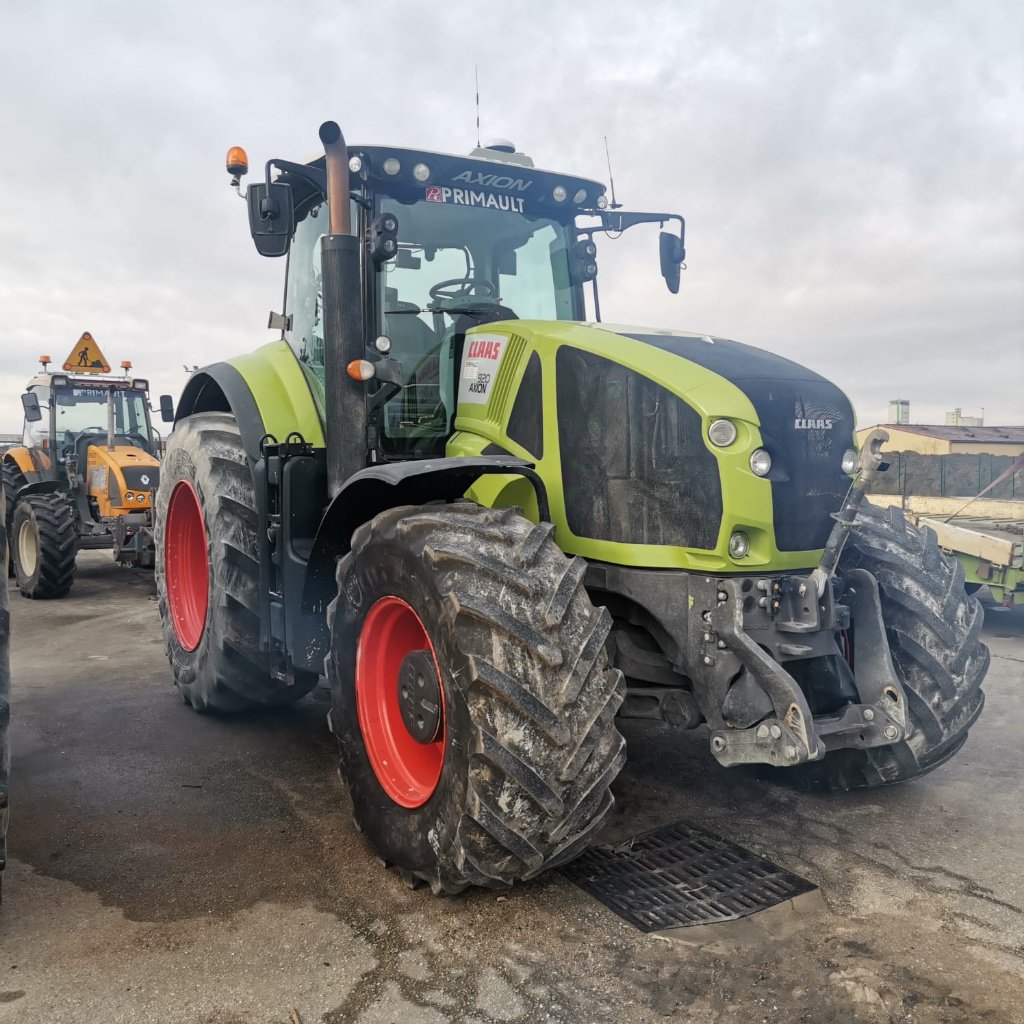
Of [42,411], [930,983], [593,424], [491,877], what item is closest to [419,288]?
[593,424]

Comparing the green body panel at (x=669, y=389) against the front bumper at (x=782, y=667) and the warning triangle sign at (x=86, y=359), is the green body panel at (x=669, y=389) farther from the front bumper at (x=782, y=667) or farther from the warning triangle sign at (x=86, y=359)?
the warning triangle sign at (x=86, y=359)

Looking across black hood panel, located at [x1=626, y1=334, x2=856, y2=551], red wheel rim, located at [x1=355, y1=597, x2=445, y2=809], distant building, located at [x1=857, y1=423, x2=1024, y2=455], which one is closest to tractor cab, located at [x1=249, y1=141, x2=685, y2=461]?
red wheel rim, located at [x1=355, y1=597, x2=445, y2=809]

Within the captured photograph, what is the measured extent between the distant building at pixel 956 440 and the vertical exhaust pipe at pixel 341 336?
496 inches

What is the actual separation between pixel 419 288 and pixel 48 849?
2.81 metres

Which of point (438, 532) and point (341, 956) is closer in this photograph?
point (341, 956)

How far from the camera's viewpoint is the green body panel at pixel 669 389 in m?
3.27

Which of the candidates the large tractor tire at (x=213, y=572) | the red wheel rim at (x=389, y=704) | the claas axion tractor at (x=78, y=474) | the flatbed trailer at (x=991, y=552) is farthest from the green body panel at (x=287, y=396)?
the claas axion tractor at (x=78, y=474)

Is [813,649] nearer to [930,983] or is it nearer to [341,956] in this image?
[930,983]

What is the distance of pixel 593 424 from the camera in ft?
11.8

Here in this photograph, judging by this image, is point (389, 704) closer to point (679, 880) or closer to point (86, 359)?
point (679, 880)

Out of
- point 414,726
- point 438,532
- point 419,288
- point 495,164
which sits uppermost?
point 495,164

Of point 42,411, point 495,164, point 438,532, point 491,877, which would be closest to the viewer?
point 491,877

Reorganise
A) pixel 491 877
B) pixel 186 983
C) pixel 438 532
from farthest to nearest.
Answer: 1. pixel 438 532
2. pixel 491 877
3. pixel 186 983

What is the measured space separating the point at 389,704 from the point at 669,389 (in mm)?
1586
